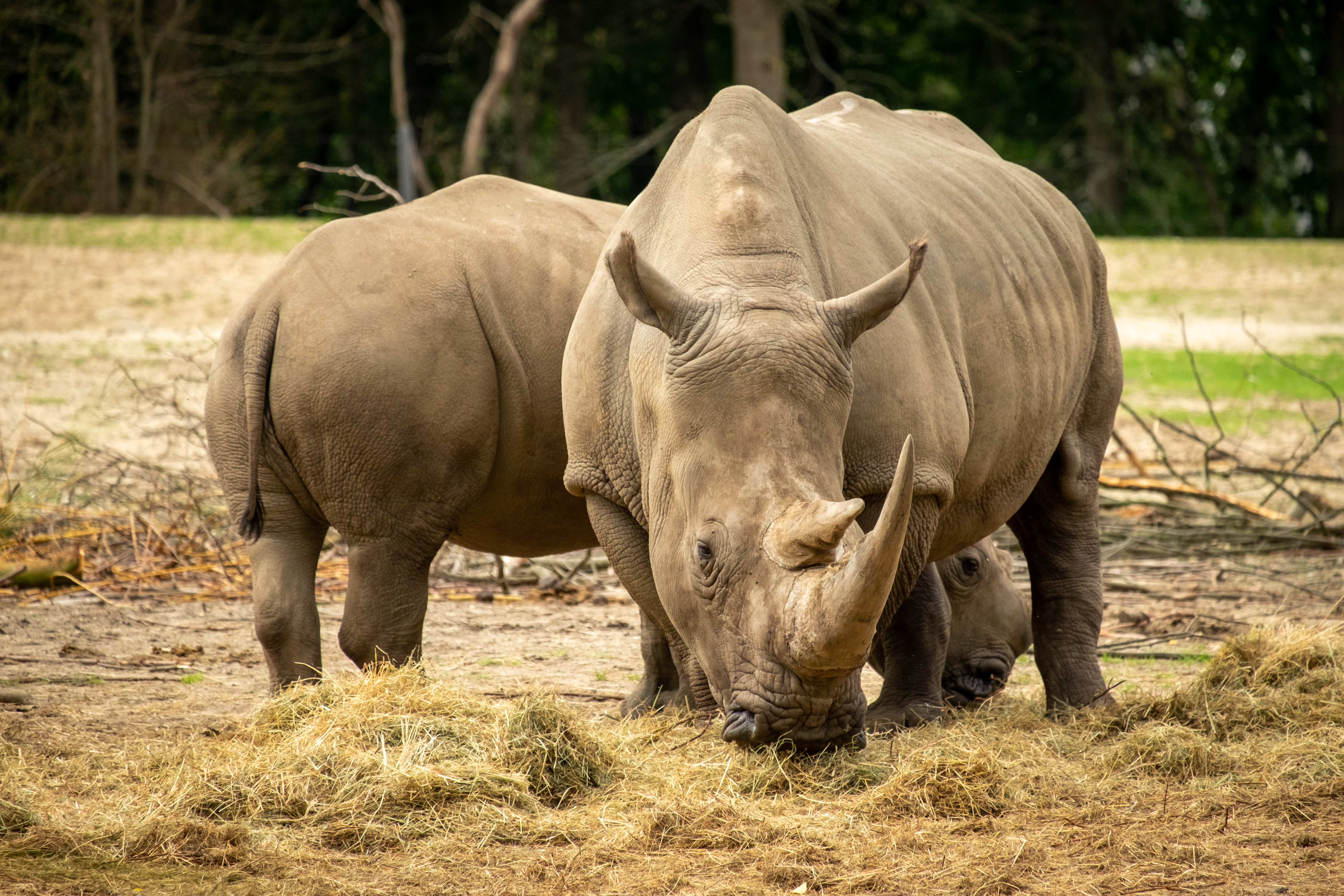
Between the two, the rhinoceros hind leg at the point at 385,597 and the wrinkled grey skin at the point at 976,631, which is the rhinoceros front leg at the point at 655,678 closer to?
the wrinkled grey skin at the point at 976,631

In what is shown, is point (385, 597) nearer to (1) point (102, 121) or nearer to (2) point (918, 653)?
(2) point (918, 653)

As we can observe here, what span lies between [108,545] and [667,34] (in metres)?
24.6

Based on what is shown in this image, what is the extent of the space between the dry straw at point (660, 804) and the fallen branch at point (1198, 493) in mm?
4334

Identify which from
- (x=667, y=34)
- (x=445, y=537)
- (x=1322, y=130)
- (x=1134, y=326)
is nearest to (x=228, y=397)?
(x=445, y=537)

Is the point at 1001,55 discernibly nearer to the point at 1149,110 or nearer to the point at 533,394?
the point at 1149,110

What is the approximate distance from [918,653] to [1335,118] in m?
26.5

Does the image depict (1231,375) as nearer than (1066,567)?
No

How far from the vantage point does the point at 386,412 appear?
202 inches

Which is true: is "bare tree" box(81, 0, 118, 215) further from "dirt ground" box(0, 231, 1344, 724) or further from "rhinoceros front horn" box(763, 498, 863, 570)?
"rhinoceros front horn" box(763, 498, 863, 570)

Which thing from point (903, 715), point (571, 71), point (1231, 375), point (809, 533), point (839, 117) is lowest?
point (1231, 375)

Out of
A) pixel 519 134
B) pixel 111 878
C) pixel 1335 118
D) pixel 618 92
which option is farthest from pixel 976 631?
pixel 618 92

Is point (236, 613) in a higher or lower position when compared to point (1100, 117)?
lower

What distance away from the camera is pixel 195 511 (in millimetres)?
8891

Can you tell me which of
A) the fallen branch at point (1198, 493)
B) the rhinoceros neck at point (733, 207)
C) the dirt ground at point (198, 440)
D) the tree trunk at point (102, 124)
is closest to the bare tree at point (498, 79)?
the dirt ground at point (198, 440)
